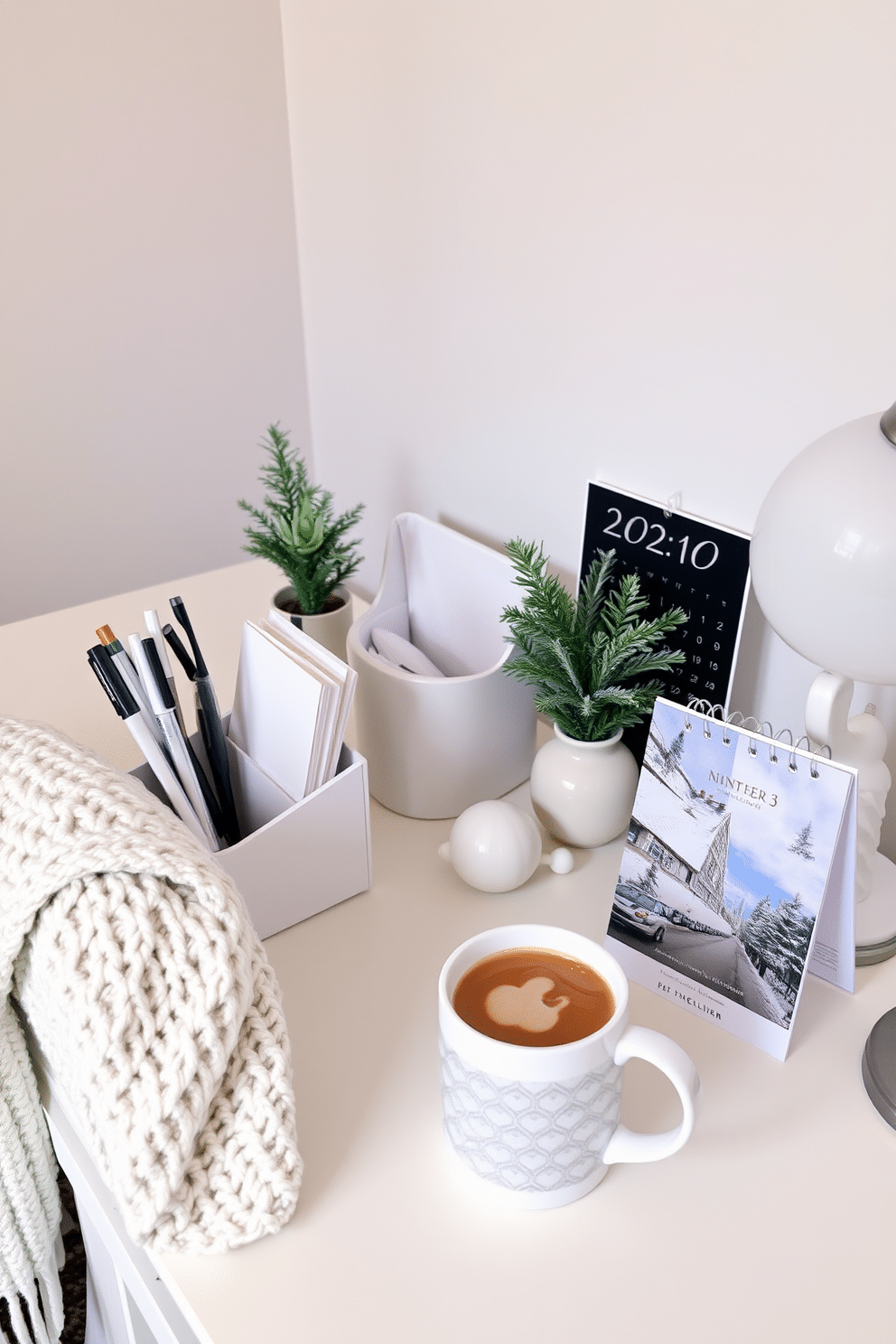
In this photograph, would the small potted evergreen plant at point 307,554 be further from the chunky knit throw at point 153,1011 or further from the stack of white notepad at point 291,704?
the chunky knit throw at point 153,1011

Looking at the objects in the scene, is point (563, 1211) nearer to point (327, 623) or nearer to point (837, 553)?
point (837, 553)

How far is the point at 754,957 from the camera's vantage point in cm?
59

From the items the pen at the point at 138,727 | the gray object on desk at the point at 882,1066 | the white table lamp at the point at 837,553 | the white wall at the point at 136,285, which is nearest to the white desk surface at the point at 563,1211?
the gray object on desk at the point at 882,1066

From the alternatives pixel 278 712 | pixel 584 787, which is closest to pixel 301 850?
pixel 278 712

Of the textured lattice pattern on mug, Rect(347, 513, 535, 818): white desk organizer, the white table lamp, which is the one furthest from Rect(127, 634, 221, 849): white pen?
the white table lamp

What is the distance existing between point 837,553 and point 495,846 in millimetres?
307

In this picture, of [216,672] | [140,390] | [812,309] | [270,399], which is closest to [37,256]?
[140,390]

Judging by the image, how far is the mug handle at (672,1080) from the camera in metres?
0.49

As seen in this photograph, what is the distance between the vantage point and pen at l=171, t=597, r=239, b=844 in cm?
70

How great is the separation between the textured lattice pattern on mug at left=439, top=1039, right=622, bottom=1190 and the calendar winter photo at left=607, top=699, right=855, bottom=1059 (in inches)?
4.9

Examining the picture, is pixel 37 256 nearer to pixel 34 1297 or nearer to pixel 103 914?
pixel 103 914

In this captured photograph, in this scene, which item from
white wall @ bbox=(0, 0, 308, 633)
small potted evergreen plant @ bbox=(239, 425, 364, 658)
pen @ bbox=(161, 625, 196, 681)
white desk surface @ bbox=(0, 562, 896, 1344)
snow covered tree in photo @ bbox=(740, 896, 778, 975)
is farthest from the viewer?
white wall @ bbox=(0, 0, 308, 633)

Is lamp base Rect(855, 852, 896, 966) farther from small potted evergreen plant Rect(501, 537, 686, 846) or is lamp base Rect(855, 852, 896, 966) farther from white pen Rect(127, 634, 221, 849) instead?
white pen Rect(127, 634, 221, 849)

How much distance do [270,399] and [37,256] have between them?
29 cm
